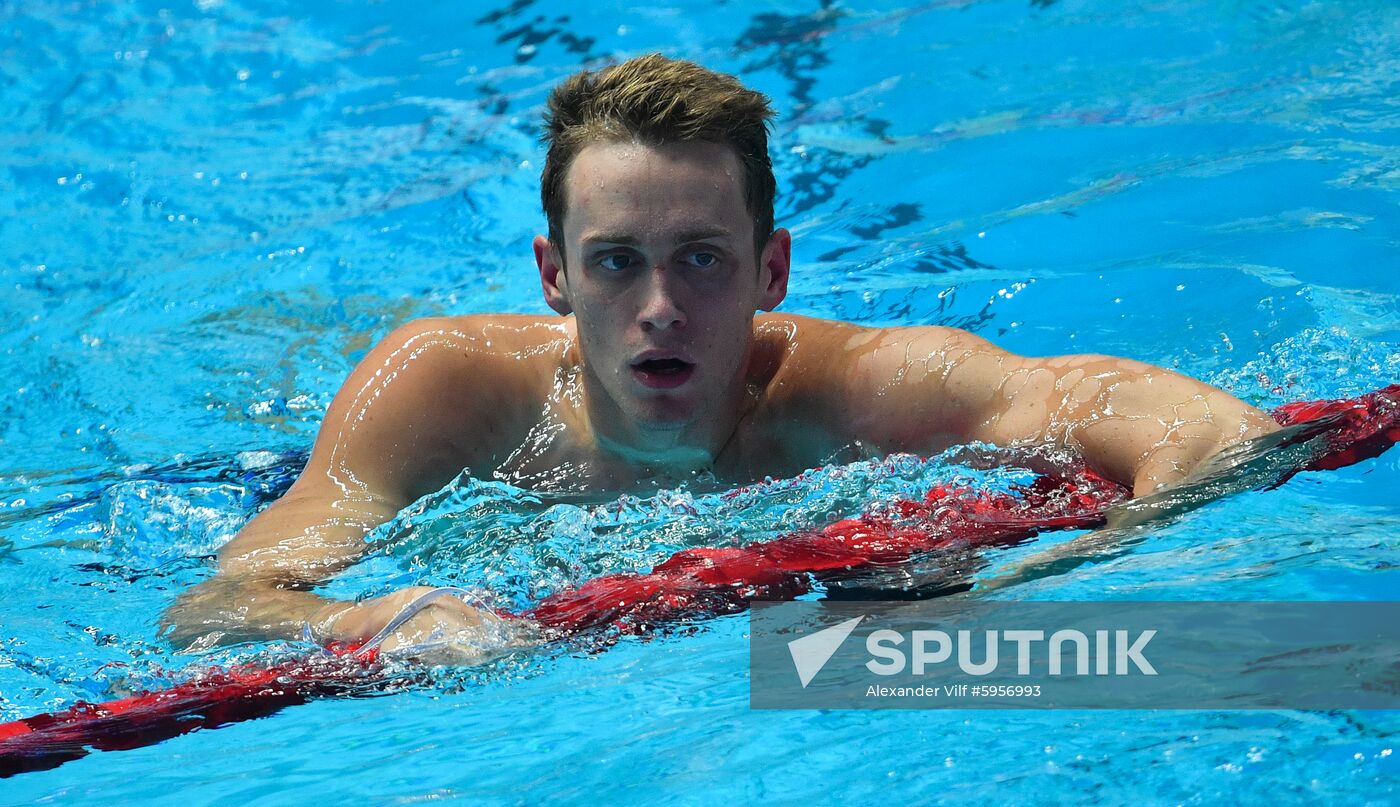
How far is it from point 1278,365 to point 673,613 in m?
2.09

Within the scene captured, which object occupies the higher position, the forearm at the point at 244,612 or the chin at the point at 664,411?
the chin at the point at 664,411

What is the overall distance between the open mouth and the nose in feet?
0.42

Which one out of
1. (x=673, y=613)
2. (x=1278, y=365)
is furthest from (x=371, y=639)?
(x=1278, y=365)

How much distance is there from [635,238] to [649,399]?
369mm

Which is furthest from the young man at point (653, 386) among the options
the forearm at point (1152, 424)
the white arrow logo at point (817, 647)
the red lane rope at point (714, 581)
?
the white arrow logo at point (817, 647)

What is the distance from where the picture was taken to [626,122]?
9.78ft

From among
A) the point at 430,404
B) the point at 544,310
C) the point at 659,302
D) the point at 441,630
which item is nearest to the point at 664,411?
the point at 659,302

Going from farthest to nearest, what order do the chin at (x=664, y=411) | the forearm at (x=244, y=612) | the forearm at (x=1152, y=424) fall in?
the chin at (x=664, y=411) < the forearm at (x=1152, y=424) < the forearm at (x=244, y=612)

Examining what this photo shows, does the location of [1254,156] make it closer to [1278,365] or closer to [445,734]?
[1278,365]

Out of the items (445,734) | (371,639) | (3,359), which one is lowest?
(445,734)

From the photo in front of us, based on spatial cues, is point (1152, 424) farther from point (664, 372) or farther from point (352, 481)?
point (352, 481)

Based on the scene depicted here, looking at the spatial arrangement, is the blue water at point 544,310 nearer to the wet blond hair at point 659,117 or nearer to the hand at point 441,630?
the hand at point 441,630

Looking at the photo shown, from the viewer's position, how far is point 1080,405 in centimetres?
302

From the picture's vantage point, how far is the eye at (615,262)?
2947mm
